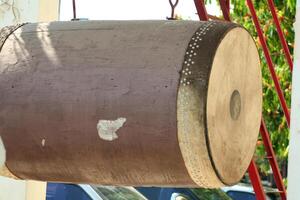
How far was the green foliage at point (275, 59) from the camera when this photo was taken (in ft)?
23.2

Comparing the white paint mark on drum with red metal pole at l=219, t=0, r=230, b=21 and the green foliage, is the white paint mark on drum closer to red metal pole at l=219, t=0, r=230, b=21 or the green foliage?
red metal pole at l=219, t=0, r=230, b=21

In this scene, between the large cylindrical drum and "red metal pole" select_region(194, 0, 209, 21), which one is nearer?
the large cylindrical drum

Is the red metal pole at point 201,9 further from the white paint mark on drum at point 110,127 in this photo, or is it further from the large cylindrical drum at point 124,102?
the white paint mark on drum at point 110,127

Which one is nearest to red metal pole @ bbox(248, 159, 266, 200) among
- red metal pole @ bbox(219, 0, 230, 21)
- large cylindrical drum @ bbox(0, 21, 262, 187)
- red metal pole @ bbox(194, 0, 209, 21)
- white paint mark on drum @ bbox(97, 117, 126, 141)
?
red metal pole @ bbox(194, 0, 209, 21)

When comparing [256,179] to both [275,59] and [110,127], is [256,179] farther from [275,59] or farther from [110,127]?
[275,59]

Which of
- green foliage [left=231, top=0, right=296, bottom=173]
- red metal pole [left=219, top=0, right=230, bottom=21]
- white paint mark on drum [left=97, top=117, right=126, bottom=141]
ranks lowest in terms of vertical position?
green foliage [left=231, top=0, right=296, bottom=173]

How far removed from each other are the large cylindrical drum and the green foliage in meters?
5.05

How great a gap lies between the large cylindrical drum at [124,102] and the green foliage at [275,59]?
505 centimetres

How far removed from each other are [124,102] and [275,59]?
5.69 meters

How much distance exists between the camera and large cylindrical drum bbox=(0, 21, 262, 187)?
1823mm

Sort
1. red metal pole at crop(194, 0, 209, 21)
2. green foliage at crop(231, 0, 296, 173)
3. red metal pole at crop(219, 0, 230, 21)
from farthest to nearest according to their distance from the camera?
green foliage at crop(231, 0, 296, 173)
red metal pole at crop(219, 0, 230, 21)
red metal pole at crop(194, 0, 209, 21)

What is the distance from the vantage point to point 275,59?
7.37 meters

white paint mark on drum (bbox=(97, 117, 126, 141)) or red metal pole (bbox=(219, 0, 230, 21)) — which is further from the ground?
red metal pole (bbox=(219, 0, 230, 21))

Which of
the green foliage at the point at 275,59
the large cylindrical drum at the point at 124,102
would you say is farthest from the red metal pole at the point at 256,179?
the green foliage at the point at 275,59
